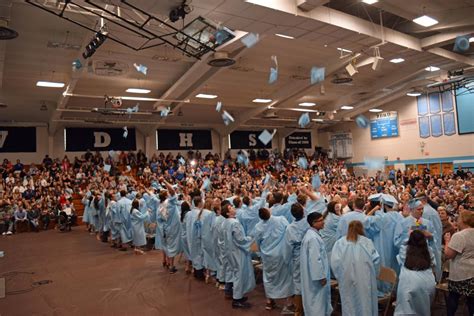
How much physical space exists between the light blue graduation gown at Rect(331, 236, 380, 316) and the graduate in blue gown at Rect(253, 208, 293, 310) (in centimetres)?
113

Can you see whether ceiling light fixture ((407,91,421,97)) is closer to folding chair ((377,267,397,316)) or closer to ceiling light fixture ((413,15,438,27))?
ceiling light fixture ((413,15,438,27))

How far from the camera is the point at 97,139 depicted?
72.5 ft

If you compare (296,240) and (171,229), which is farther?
(171,229)

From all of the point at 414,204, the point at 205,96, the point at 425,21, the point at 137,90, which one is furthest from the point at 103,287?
the point at 205,96

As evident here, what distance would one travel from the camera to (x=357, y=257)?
401cm

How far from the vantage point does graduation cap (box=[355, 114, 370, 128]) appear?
25.4m

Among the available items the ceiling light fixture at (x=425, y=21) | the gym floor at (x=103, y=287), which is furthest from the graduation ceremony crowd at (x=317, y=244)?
the ceiling light fixture at (x=425, y=21)

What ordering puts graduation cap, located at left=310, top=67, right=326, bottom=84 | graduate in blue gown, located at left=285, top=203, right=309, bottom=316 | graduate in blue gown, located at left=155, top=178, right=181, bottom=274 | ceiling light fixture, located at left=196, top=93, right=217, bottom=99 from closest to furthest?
graduate in blue gown, located at left=285, top=203, right=309, bottom=316 < graduate in blue gown, located at left=155, top=178, right=181, bottom=274 < graduation cap, located at left=310, top=67, right=326, bottom=84 < ceiling light fixture, located at left=196, top=93, right=217, bottom=99

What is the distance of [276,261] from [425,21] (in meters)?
8.72

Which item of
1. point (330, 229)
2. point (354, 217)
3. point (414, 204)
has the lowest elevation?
point (330, 229)

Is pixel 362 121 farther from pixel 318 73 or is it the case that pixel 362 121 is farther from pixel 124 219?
pixel 124 219

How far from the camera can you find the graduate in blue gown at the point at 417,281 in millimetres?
3633

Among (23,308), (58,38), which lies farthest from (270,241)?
(58,38)

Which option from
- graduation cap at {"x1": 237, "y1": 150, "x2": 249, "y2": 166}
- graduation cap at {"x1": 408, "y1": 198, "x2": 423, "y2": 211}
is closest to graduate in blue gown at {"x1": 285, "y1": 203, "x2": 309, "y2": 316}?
graduation cap at {"x1": 408, "y1": 198, "x2": 423, "y2": 211}
